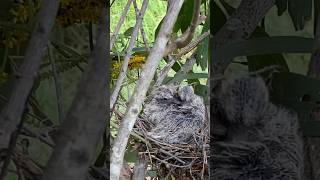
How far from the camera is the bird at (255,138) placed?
1.94 ft

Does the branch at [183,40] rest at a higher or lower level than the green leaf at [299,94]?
higher

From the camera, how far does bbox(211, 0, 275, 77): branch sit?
60cm

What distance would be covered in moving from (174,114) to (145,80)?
2.95 ft

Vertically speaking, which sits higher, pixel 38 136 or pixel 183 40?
pixel 183 40

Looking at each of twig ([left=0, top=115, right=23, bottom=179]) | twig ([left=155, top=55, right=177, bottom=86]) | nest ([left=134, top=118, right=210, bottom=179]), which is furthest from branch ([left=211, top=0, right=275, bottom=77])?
nest ([left=134, top=118, right=210, bottom=179])

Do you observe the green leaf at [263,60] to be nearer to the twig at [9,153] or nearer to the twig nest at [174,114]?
the twig at [9,153]

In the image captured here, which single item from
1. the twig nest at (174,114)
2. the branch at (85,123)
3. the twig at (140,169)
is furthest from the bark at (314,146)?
the twig nest at (174,114)

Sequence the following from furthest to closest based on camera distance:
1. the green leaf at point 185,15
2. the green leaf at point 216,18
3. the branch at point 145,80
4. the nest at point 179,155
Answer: the nest at point 179,155 < the green leaf at point 185,15 < the branch at point 145,80 < the green leaf at point 216,18

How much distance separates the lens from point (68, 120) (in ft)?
1.76

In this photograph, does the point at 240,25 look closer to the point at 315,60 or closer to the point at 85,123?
the point at 315,60

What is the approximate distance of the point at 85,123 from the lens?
536 millimetres

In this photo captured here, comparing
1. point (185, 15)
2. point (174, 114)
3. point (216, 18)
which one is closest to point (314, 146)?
point (216, 18)

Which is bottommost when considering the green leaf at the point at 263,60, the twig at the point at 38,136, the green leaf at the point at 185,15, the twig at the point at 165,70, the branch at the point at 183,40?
the twig at the point at 38,136

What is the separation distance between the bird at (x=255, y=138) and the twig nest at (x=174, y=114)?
92 centimetres
